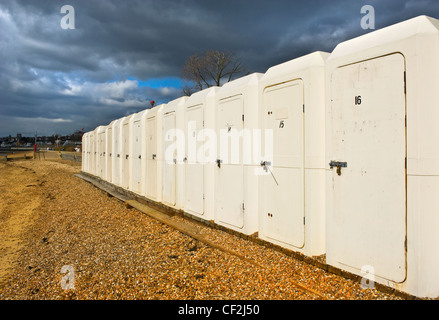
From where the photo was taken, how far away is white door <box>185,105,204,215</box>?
633 centimetres

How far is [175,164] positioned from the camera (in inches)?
294

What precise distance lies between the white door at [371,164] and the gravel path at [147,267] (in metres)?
0.47

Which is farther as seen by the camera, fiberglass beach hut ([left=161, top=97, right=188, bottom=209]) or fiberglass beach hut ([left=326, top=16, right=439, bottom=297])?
fiberglass beach hut ([left=161, top=97, right=188, bottom=209])

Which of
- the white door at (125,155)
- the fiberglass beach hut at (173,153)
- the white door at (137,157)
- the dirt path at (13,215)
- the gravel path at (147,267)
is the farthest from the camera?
the white door at (125,155)

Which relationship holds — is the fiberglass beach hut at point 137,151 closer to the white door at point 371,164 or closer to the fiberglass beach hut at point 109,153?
the fiberglass beach hut at point 109,153

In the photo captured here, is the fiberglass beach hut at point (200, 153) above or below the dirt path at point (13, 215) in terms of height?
above

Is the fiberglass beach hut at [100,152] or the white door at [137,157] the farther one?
the fiberglass beach hut at [100,152]

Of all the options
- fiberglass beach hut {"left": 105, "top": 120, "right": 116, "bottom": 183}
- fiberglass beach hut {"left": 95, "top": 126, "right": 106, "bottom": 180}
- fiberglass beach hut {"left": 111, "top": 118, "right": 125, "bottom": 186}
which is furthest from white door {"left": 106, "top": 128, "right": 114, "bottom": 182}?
fiberglass beach hut {"left": 95, "top": 126, "right": 106, "bottom": 180}

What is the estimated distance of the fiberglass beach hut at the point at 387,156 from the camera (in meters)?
2.80

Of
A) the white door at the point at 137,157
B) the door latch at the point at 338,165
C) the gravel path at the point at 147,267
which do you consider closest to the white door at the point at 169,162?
the gravel path at the point at 147,267

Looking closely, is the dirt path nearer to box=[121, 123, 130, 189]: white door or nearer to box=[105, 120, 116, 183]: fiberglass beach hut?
box=[105, 120, 116, 183]: fiberglass beach hut

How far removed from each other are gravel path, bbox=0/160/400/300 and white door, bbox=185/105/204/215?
73 cm

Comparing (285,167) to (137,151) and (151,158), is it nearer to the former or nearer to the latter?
(151,158)

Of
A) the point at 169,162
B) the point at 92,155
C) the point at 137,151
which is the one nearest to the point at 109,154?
the point at 137,151
